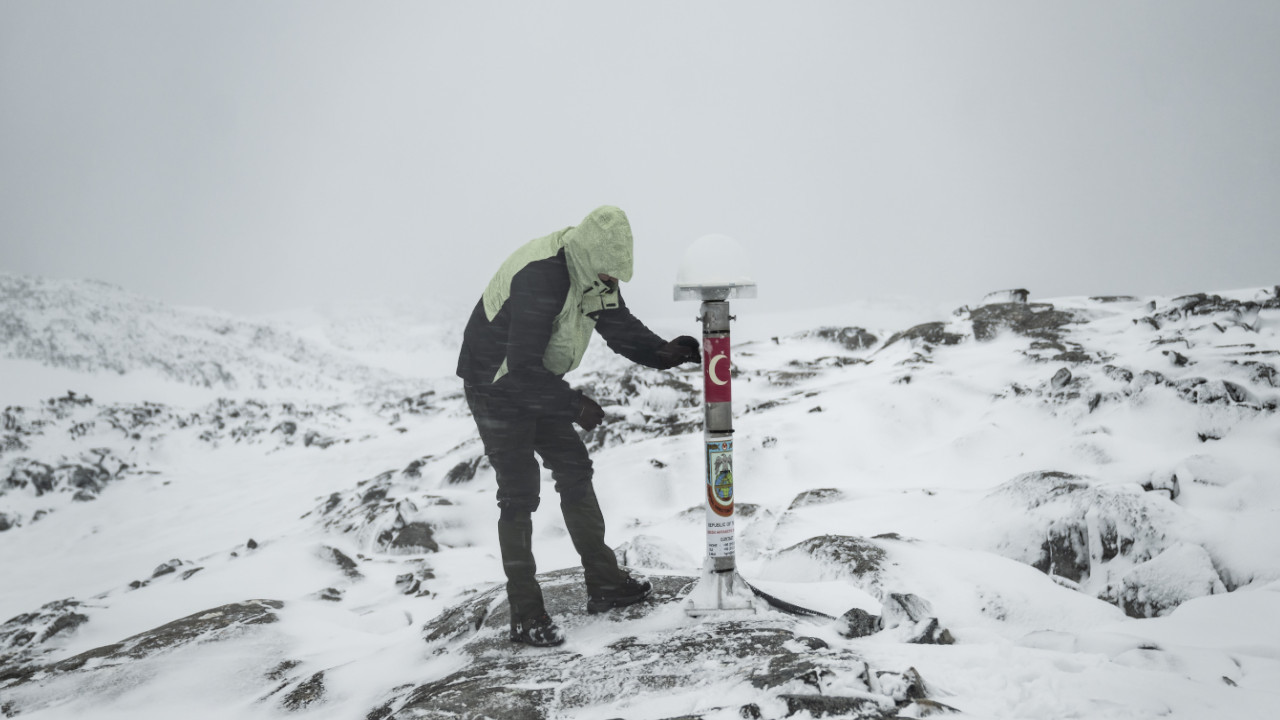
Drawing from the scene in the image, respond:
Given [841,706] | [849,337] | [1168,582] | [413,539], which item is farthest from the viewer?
[849,337]

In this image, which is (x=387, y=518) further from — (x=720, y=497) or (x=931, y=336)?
(x=931, y=336)

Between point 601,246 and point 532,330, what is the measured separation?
49 centimetres

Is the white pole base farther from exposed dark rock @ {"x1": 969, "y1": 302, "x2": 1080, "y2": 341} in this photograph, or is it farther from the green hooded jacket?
exposed dark rock @ {"x1": 969, "y1": 302, "x2": 1080, "y2": 341}

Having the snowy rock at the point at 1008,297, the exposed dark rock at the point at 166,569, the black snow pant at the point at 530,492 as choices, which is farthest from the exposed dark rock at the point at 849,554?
the snowy rock at the point at 1008,297

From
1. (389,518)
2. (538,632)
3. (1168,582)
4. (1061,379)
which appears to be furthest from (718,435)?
(1061,379)

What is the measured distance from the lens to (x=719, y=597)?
342 cm

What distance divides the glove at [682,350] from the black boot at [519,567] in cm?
104

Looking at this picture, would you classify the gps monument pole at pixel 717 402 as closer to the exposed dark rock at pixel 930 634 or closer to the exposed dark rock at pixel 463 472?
the exposed dark rock at pixel 930 634

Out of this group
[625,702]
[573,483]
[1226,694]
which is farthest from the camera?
[573,483]

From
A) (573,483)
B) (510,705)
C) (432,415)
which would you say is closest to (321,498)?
(432,415)

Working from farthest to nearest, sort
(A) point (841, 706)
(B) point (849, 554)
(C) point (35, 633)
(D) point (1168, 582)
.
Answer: (C) point (35, 633) → (B) point (849, 554) → (D) point (1168, 582) → (A) point (841, 706)

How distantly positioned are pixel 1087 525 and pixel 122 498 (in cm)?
1480

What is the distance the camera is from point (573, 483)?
3711 mm

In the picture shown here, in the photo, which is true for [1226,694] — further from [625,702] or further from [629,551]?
[629,551]
